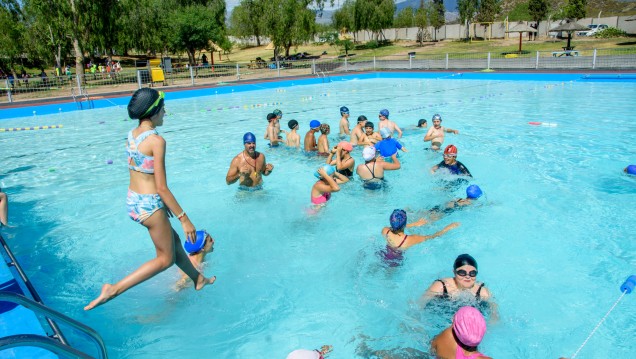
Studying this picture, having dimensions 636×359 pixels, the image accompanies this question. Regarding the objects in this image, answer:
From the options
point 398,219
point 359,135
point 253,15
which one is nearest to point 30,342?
point 398,219

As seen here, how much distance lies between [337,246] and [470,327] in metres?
3.27

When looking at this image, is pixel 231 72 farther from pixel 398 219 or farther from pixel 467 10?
pixel 467 10

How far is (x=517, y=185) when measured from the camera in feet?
26.7

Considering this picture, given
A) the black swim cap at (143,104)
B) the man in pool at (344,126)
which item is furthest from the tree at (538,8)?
the black swim cap at (143,104)

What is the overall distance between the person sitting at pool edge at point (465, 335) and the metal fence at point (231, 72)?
20.0 metres

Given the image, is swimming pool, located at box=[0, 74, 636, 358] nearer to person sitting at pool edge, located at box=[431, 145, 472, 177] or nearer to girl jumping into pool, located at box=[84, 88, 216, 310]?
person sitting at pool edge, located at box=[431, 145, 472, 177]

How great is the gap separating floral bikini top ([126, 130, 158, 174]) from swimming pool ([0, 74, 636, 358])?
1790mm

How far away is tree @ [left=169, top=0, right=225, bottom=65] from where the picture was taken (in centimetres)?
3522

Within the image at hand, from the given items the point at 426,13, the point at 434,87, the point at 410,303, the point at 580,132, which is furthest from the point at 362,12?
the point at 410,303

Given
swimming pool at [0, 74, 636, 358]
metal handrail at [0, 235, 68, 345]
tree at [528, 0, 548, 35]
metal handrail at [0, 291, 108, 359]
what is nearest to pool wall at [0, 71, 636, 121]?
swimming pool at [0, 74, 636, 358]

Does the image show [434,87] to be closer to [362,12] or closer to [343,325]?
[343,325]

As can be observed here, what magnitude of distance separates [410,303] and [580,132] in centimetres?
972

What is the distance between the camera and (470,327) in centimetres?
289

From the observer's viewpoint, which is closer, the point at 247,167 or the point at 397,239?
the point at 397,239
